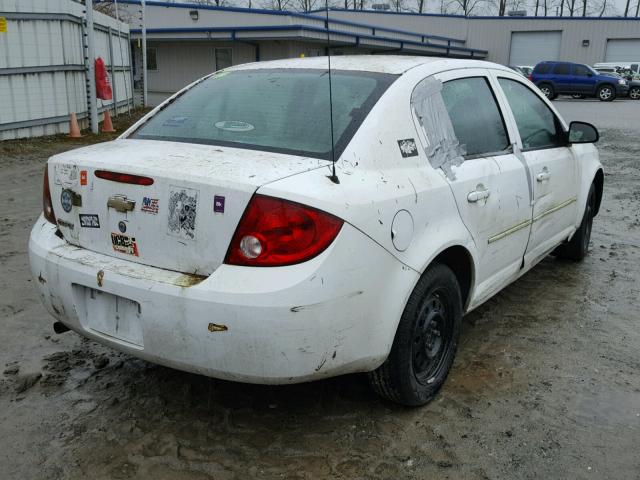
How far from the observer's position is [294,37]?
25.5 meters

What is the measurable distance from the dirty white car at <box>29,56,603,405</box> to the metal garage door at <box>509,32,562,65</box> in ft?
138

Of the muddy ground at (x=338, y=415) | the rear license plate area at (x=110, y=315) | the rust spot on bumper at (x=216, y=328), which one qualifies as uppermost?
the rust spot on bumper at (x=216, y=328)

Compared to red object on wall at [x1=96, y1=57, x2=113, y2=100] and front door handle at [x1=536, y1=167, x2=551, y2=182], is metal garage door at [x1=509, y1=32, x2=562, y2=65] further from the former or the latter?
front door handle at [x1=536, y1=167, x2=551, y2=182]

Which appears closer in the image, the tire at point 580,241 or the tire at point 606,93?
the tire at point 580,241

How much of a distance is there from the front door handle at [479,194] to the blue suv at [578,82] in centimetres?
2710

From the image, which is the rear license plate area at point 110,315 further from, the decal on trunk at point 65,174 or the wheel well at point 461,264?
the wheel well at point 461,264

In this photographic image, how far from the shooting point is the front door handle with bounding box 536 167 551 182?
380 cm

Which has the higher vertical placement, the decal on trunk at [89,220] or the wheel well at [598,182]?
the decal on trunk at [89,220]

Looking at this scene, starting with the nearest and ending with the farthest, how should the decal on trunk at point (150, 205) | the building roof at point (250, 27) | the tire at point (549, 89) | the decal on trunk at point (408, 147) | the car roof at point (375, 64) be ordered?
1. the decal on trunk at point (150, 205)
2. the decal on trunk at point (408, 147)
3. the car roof at point (375, 64)
4. the building roof at point (250, 27)
5. the tire at point (549, 89)

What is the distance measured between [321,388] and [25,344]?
5.80ft

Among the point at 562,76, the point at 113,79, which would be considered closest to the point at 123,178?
the point at 113,79

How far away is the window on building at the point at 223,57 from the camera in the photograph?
2912 cm

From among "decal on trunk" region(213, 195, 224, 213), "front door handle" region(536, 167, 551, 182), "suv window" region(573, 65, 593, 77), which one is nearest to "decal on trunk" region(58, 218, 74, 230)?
"decal on trunk" region(213, 195, 224, 213)

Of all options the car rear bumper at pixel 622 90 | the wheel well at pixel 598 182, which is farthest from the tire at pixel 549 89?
the wheel well at pixel 598 182
